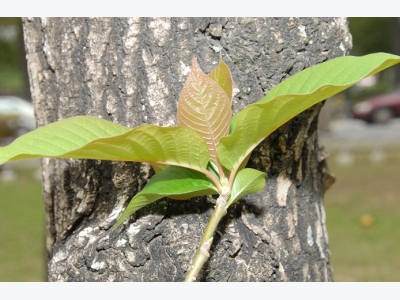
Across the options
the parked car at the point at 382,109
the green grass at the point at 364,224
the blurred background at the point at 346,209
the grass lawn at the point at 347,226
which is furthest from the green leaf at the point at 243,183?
the parked car at the point at 382,109

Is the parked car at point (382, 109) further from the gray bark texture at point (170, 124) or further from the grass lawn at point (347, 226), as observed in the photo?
the gray bark texture at point (170, 124)

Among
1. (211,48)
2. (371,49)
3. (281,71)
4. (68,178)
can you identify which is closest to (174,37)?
(211,48)

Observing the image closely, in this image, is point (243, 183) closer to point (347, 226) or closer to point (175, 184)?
point (175, 184)

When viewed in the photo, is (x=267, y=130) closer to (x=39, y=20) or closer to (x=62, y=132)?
(x=62, y=132)

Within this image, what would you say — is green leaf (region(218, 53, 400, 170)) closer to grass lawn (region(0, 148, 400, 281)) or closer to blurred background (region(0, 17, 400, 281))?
blurred background (region(0, 17, 400, 281))

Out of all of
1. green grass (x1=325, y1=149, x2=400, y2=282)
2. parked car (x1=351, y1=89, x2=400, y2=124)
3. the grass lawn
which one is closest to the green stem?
the grass lawn

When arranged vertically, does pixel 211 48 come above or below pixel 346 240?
above

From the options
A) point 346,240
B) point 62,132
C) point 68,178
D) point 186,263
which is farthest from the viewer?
point 346,240
